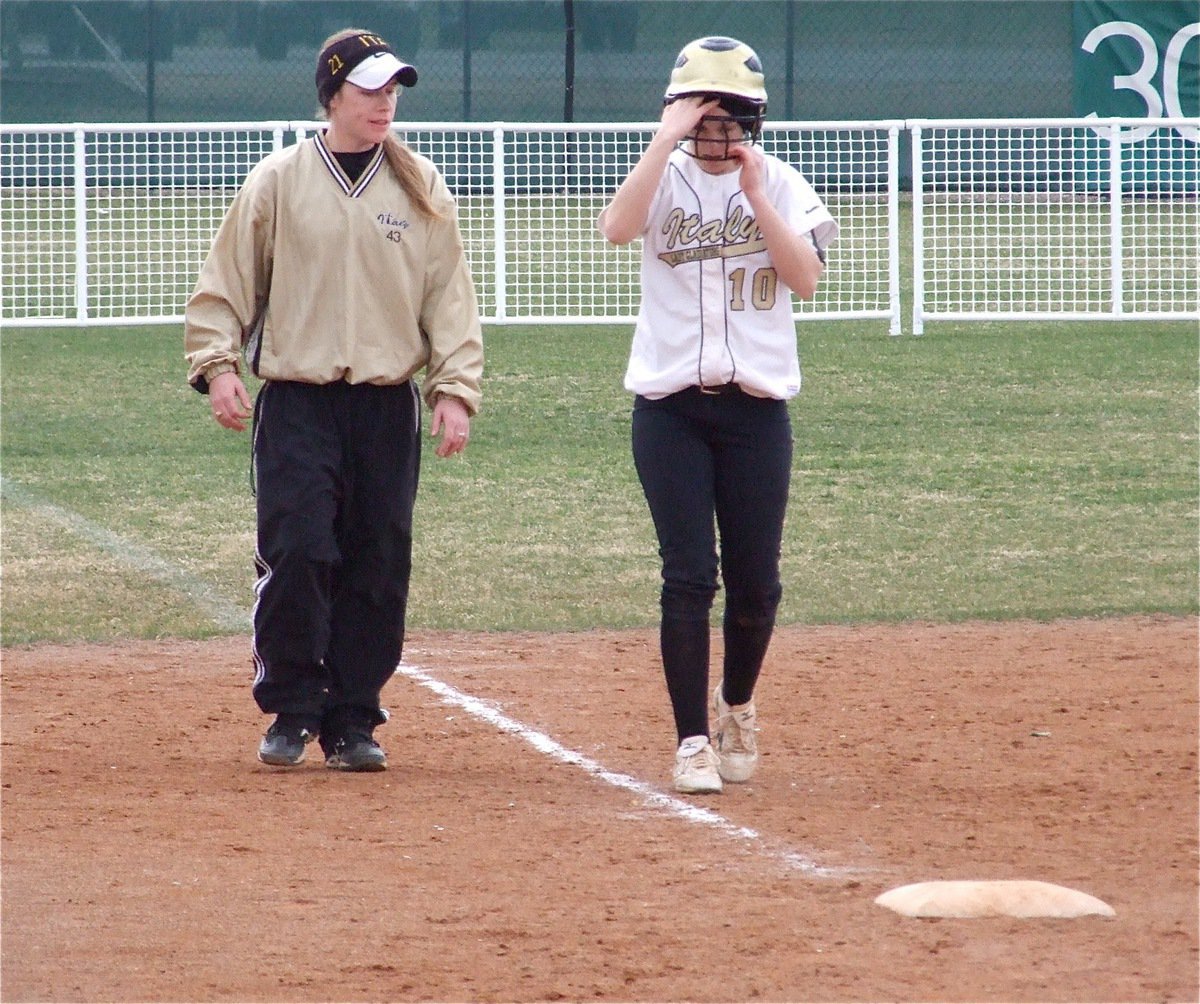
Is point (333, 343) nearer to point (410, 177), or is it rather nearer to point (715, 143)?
point (410, 177)

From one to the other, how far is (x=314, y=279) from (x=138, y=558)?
3.87m

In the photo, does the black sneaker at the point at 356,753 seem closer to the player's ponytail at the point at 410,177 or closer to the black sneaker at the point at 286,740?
the black sneaker at the point at 286,740

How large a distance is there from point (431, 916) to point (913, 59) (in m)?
20.6

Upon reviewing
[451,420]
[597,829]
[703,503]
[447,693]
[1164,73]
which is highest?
[1164,73]

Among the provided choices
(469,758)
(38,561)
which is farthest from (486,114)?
(469,758)

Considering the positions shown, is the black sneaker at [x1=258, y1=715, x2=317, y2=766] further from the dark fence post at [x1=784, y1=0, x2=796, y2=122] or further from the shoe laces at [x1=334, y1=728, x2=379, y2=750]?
the dark fence post at [x1=784, y1=0, x2=796, y2=122]

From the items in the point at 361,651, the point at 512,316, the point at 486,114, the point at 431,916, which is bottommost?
the point at 431,916

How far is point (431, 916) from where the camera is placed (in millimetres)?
4254

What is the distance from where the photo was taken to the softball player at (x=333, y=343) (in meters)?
5.33

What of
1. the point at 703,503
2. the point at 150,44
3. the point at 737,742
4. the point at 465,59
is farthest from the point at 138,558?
the point at 465,59

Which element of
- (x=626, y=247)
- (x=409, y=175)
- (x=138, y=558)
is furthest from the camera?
(x=626, y=247)

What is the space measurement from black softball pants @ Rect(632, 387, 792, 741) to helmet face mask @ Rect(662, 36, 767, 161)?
2.09 ft

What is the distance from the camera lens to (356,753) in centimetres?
560

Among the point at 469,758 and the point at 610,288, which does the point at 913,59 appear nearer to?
the point at 610,288
